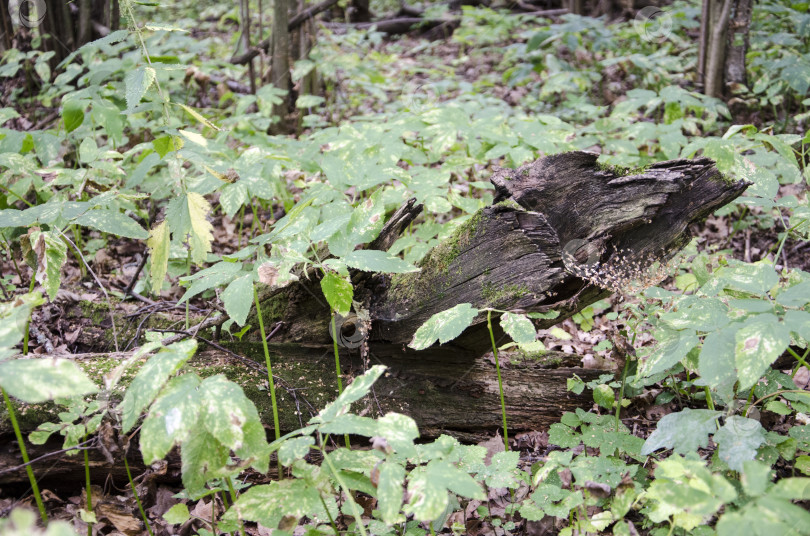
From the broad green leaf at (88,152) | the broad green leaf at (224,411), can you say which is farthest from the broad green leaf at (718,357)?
the broad green leaf at (88,152)

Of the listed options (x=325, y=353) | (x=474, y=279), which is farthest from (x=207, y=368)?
(x=474, y=279)

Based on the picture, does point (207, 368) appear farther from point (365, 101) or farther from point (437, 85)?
point (365, 101)

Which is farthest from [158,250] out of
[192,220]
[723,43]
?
[723,43]

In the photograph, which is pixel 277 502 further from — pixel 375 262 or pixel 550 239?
pixel 550 239

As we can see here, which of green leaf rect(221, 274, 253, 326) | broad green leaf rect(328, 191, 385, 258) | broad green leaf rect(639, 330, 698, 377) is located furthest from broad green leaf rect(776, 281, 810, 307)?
green leaf rect(221, 274, 253, 326)

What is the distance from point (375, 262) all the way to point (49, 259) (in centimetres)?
114

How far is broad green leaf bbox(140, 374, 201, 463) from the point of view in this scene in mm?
1230

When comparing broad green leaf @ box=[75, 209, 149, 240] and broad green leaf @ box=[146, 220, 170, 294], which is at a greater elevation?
broad green leaf @ box=[75, 209, 149, 240]

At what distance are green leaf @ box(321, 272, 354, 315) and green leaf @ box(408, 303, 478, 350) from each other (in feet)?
0.87

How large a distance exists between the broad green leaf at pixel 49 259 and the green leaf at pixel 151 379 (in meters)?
0.71

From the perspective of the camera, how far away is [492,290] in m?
2.02

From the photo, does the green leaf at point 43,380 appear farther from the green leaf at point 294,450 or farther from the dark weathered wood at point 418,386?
the dark weathered wood at point 418,386

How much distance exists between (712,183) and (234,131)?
3.15m

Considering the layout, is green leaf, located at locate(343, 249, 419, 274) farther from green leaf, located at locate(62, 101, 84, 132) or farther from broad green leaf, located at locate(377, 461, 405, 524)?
green leaf, located at locate(62, 101, 84, 132)
